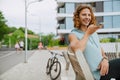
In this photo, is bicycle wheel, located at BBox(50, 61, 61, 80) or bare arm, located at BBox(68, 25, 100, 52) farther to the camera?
A: bicycle wheel, located at BBox(50, 61, 61, 80)

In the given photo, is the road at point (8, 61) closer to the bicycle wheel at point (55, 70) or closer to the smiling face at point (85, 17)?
the bicycle wheel at point (55, 70)

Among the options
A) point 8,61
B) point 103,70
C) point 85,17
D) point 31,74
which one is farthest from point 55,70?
point 8,61

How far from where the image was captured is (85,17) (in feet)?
10.0

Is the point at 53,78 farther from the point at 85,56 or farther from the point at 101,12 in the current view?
the point at 101,12

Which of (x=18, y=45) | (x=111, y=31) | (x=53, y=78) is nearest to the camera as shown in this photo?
(x=53, y=78)

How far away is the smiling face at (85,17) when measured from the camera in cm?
306

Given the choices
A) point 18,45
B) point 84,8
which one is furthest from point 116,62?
point 18,45

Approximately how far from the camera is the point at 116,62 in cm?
298

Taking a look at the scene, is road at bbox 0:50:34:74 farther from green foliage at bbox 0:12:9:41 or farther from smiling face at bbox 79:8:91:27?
green foliage at bbox 0:12:9:41

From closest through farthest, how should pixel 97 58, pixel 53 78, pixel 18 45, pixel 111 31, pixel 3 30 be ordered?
pixel 97 58, pixel 53 78, pixel 18 45, pixel 111 31, pixel 3 30

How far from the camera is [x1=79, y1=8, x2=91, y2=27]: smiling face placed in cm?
306

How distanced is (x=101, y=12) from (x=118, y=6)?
7.86ft

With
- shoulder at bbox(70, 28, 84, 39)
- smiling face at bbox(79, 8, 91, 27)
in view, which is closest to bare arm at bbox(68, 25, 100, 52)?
shoulder at bbox(70, 28, 84, 39)

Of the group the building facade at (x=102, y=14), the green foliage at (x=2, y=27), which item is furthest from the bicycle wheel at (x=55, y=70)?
the green foliage at (x=2, y=27)
